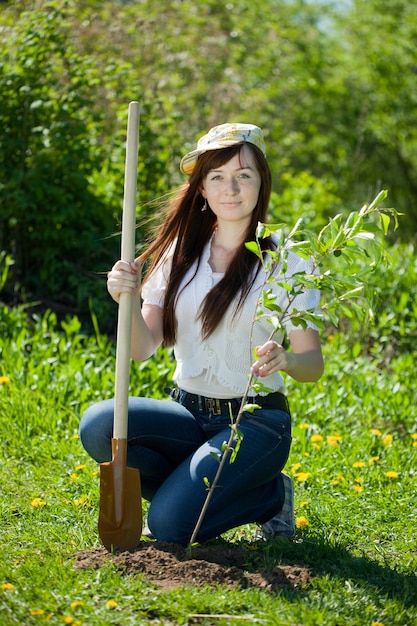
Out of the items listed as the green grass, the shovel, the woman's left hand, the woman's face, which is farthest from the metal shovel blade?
the woman's face

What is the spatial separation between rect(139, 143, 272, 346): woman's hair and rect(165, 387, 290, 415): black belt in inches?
8.2

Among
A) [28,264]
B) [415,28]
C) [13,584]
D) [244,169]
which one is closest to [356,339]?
[28,264]

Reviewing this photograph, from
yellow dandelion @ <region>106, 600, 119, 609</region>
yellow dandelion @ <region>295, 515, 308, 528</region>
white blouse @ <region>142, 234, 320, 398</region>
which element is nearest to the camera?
yellow dandelion @ <region>106, 600, 119, 609</region>

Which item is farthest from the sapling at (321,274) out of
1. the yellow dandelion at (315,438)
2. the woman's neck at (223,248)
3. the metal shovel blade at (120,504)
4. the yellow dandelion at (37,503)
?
the yellow dandelion at (315,438)

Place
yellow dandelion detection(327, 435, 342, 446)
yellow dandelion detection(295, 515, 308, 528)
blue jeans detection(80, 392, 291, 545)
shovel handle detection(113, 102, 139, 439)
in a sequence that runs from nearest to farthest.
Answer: shovel handle detection(113, 102, 139, 439), blue jeans detection(80, 392, 291, 545), yellow dandelion detection(295, 515, 308, 528), yellow dandelion detection(327, 435, 342, 446)

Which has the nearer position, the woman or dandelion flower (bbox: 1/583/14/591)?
dandelion flower (bbox: 1/583/14/591)

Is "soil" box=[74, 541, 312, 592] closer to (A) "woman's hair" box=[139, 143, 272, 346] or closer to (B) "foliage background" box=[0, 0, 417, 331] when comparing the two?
(A) "woman's hair" box=[139, 143, 272, 346]

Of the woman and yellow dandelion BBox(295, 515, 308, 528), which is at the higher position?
the woman

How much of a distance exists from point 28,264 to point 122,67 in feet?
4.23

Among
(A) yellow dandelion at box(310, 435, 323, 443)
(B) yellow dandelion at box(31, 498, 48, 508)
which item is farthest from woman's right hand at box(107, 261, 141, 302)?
(A) yellow dandelion at box(310, 435, 323, 443)

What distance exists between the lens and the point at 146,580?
8.68ft

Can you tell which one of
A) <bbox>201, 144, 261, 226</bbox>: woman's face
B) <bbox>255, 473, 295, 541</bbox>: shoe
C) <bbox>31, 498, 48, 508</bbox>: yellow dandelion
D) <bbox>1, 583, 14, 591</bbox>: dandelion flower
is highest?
<bbox>201, 144, 261, 226</bbox>: woman's face

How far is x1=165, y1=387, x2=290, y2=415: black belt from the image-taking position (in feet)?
10.2

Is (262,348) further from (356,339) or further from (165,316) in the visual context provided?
(356,339)
